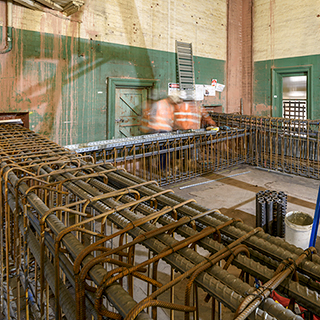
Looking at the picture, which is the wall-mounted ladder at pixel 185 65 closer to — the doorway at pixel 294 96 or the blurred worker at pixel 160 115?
the blurred worker at pixel 160 115

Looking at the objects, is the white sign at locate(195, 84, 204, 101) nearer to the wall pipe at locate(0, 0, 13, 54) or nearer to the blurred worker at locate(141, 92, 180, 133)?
the blurred worker at locate(141, 92, 180, 133)

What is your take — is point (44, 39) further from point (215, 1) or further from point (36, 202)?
point (215, 1)

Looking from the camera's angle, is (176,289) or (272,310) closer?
(272,310)

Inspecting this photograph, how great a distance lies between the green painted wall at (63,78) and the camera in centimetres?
567

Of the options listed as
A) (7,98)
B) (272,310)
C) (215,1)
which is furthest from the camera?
(215,1)

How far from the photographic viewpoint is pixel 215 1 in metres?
9.70

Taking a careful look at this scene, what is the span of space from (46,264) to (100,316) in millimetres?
509

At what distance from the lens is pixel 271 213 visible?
4.16 meters

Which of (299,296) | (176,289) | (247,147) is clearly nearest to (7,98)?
(176,289)

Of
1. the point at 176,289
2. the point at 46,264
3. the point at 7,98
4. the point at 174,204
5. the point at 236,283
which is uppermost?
the point at 7,98

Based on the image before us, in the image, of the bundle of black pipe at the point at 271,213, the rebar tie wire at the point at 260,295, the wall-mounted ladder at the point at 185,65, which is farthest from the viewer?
the wall-mounted ladder at the point at 185,65

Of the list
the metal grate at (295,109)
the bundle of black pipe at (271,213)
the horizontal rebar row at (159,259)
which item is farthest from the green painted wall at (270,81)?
the horizontal rebar row at (159,259)

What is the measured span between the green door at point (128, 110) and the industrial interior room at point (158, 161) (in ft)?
0.14

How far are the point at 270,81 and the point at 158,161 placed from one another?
20.9ft
